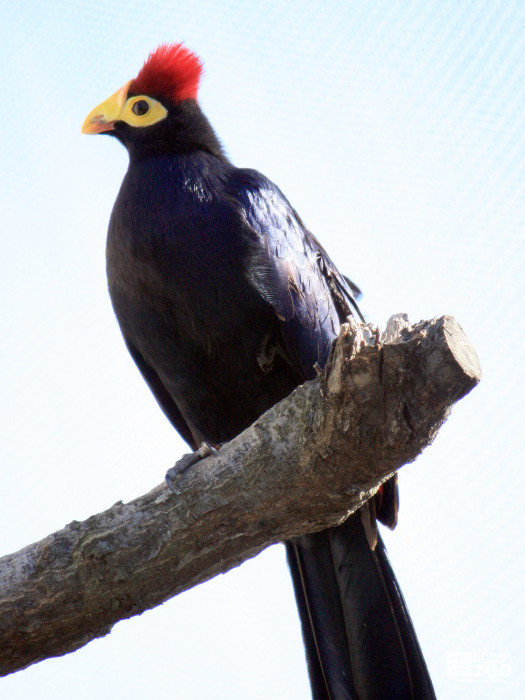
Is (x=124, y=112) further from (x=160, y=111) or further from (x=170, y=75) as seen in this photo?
(x=170, y=75)

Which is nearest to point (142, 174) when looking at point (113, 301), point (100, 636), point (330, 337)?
point (113, 301)

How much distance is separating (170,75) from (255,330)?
5.96ft

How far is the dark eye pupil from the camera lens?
430 cm

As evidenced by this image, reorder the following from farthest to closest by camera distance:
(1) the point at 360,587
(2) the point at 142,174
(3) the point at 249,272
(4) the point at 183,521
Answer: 1. (2) the point at 142,174
2. (1) the point at 360,587
3. (3) the point at 249,272
4. (4) the point at 183,521

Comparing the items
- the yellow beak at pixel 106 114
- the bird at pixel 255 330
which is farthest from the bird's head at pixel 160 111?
the bird at pixel 255 330

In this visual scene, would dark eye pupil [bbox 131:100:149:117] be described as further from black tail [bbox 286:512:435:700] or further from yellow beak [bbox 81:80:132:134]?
black tail [bbox 286:512:435:700]

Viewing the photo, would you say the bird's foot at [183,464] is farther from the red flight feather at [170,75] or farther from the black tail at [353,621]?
the red flight feather at [170,75]

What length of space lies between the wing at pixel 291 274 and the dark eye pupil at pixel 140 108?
2.77 feet

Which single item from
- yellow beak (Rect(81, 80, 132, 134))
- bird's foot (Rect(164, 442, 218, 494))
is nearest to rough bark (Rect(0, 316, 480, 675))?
bird's foot (Rect(164, 442, 218, 494))

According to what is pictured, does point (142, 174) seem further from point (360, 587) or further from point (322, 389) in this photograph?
point (360, 587)

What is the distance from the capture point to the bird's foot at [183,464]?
2838 millimetres

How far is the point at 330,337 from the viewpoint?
3391mm

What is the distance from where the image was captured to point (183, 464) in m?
2.89

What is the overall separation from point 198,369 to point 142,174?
3.45 ft
